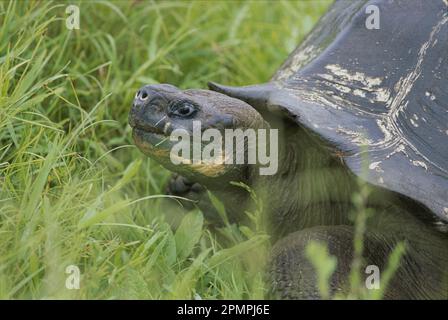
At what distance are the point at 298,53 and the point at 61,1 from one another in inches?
49.0

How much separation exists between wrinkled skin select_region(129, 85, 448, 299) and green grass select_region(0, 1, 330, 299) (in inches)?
5.1

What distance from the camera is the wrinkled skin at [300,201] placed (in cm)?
317

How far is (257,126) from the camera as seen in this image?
3469mm

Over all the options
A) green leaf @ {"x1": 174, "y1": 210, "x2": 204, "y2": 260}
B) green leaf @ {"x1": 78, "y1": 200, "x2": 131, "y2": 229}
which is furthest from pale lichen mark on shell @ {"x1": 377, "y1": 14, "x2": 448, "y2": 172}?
green leaf @ {"x1": 78, "y1": 200, "x2": 131, "y2": 229}

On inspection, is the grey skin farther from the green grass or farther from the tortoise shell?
the green grass

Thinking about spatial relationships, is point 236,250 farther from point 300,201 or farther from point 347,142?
point 347,142

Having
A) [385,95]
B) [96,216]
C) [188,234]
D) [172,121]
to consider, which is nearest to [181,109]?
[172,121]

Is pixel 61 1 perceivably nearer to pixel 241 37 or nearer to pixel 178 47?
pixel 178 47

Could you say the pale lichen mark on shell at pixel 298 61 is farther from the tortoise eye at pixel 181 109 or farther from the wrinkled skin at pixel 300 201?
the tortoise eye at pixel 181 109

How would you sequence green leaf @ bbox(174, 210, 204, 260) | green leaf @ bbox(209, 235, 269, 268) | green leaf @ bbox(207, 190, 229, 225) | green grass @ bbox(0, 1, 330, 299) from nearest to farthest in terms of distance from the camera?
green grass @ bbox(0, 1, 330, 299)
green leaf @ bbox(209, 235, 269, 268)
green leaf @ bbox(174, 210, 204, 260)
green leaf @ bbox(207, 190, 229, 225)

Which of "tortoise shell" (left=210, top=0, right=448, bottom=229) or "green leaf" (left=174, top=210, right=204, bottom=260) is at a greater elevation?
"tortoise shell" (left=210, top=0, right=448, bottom=229)

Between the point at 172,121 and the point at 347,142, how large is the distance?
67 centimetres

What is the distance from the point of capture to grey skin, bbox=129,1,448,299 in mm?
3113
